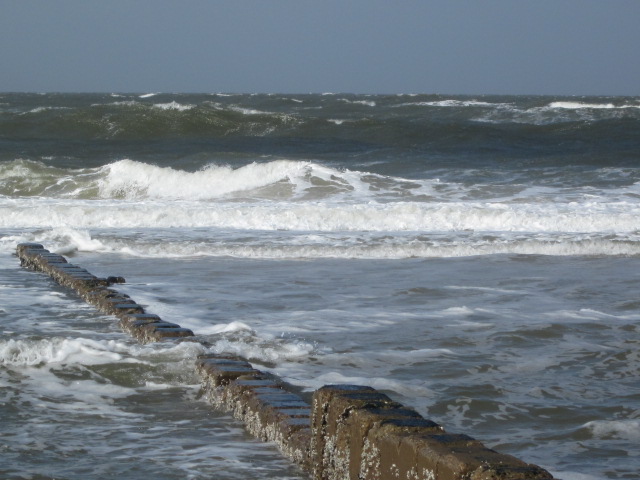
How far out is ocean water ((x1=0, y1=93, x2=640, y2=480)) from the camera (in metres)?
3.63

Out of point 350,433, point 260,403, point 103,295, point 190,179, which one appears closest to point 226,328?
point 103,295

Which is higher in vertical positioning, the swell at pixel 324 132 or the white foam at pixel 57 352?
the swell at pixel 324 132

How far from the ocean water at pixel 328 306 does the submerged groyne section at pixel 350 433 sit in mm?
104

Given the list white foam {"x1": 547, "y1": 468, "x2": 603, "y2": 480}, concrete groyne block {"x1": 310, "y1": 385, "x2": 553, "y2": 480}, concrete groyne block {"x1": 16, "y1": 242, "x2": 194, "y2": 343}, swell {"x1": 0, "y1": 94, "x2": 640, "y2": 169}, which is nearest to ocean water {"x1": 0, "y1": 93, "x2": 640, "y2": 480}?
white foam {"x1": 547, "y1": 468, "x2": 603, "y2": 480}

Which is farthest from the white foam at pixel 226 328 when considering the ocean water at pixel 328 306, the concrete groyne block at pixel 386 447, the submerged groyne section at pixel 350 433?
the concrete groyne block at pixel 386 447

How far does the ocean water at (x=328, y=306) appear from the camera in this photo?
3.63 m

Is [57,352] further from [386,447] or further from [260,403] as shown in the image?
[386,447]

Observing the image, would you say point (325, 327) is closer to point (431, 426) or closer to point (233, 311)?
point (233, 311)

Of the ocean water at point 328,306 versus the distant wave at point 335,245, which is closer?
the ocean water at point 328,306

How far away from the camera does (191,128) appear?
28.6 m

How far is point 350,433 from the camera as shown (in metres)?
2.76

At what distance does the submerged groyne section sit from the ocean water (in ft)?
0.34

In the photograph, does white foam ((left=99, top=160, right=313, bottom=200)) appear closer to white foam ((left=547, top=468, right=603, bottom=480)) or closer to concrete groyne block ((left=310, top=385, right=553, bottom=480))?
white foam ((left=547, top=468, right=603, bottom=480))

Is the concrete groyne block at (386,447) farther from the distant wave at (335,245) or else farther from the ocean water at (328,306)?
the distant wave at (335,245)
